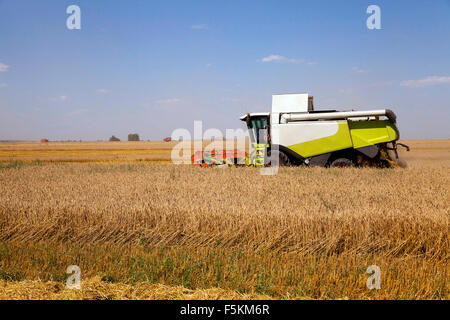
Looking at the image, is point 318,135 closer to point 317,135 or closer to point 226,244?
point 317,135

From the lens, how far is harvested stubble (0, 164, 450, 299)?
11.9ft

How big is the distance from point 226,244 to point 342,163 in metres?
8.15

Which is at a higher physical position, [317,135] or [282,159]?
[317,135]

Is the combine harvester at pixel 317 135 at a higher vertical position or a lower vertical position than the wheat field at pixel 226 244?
higher

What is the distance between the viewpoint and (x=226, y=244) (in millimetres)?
4762

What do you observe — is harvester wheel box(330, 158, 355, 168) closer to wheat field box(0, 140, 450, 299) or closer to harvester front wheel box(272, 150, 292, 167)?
harvester front wheel box(272, 150, 292, 167)

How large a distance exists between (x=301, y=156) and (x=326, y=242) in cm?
760

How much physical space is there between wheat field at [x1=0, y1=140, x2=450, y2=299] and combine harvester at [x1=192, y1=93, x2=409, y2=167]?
4.53 m

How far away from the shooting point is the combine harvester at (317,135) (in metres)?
11.4

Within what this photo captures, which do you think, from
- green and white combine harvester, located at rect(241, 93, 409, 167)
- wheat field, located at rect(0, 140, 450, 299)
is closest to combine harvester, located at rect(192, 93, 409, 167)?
green and white combine harvester, located at rect(241, 93, 409, 167)

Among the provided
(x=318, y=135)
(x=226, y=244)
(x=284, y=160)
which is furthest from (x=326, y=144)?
(x=226, y=244)

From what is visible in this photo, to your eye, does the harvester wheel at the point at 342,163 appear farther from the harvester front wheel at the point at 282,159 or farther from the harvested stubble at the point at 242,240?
the harvested stubble at the point at 242,240

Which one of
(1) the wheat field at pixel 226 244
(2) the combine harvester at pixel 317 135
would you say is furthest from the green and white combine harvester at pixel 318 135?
(1) the wheat field at pixel 226 244

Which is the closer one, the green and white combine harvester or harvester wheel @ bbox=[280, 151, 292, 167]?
the green and white combine harvester
